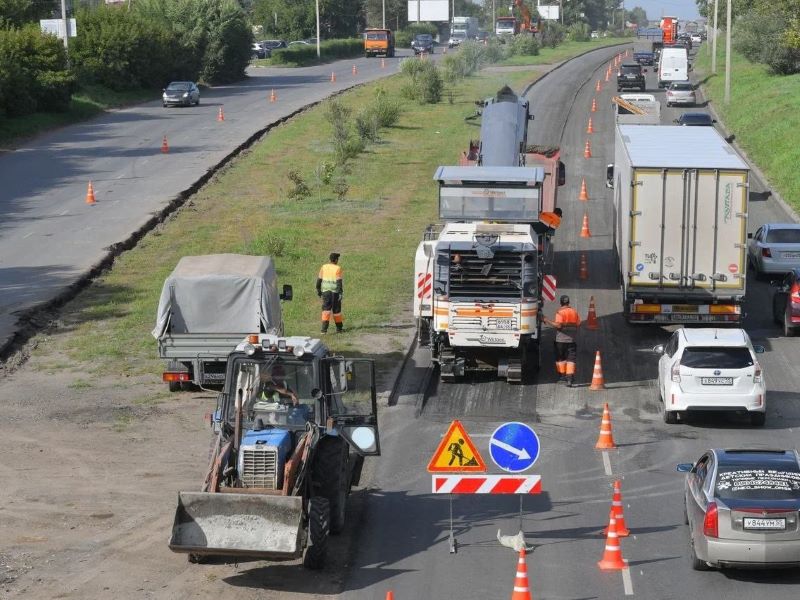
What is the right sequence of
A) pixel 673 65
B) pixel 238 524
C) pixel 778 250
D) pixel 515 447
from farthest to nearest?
pixel 673 65, pixel 778 250, pixel 515 447, pixel 238 524

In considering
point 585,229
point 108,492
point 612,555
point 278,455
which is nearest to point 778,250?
point 585,229

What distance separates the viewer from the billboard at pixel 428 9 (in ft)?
489

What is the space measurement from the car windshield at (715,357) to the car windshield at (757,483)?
724cm

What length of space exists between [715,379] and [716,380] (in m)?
0.02

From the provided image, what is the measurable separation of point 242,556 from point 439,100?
6385 cm

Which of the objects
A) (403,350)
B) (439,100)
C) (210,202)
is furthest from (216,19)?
(403,350)

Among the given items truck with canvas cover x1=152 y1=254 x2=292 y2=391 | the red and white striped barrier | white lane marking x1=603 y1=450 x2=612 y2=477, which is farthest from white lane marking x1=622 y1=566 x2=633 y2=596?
truck with canvas cover x1=152 y1=254 x2=292 y2=391

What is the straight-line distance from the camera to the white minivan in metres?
82.6

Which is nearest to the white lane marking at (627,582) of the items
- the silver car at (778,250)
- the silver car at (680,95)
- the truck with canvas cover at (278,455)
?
the truck with canvas cover at (278,455)

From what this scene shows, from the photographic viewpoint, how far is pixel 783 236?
35.2 m

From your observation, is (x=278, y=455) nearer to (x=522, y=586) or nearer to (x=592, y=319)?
(x=522, y=586)

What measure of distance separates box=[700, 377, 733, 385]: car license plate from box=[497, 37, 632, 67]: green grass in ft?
270

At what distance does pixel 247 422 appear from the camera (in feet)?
49.9

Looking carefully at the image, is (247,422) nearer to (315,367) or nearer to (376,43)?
(315,367)
